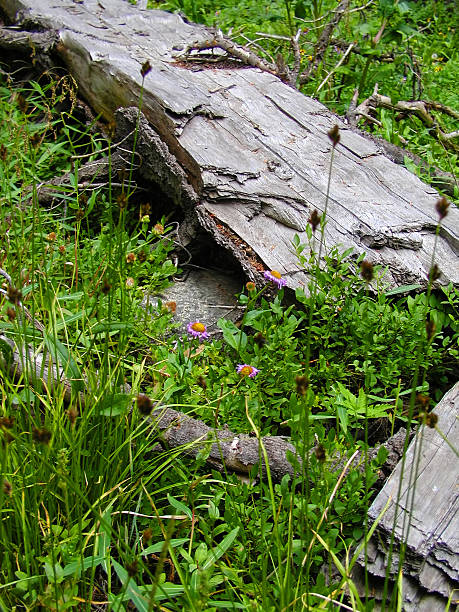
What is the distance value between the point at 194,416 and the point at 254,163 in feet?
4.30

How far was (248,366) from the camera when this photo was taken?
224 cm

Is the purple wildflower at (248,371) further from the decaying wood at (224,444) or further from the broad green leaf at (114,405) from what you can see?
the broad green leaf at (114,405)

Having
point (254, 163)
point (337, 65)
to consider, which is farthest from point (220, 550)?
point (337, 65)

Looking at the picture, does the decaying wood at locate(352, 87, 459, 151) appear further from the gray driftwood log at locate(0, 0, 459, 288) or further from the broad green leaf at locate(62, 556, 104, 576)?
the broad green leaf at locate(62, 556, 104, 576)

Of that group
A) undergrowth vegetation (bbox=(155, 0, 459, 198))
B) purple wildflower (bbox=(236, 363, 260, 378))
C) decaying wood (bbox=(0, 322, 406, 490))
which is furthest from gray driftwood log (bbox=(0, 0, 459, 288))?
decaying wood (bbox=(0, 322, 406, 490))

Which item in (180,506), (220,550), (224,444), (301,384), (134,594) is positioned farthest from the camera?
(224,444)

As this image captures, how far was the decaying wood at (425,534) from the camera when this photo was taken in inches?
62.6

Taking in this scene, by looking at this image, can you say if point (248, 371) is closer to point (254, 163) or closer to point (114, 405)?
point (114, 405)

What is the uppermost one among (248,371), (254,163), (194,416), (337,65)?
(337,65)

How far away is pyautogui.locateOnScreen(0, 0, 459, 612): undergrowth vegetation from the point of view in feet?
5.10

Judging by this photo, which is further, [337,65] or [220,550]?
[337,65]

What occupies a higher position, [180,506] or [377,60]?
[377,60]

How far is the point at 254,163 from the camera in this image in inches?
118

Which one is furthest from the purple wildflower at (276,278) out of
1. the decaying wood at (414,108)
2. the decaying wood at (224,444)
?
the decaying wood at (414,108)
